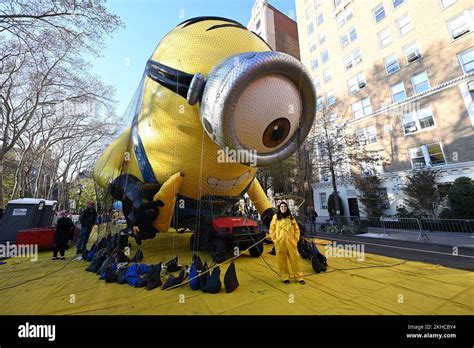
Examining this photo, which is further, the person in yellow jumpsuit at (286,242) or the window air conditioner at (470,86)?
the window air conditioner at (470,86)

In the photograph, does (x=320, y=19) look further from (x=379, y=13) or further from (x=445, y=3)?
(x=445, y=3)

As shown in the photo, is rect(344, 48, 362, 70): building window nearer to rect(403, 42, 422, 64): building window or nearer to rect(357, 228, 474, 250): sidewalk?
rect(403, 42, 422, 64): building window

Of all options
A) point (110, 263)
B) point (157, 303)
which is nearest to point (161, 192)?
point (110, 263)

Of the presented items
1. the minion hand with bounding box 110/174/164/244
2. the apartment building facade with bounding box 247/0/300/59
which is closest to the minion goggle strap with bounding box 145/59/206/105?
the minion hand with bounding box 110/174/164/244

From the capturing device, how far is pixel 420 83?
56.4 ft

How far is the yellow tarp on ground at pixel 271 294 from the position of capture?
116 inches

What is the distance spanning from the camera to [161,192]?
4.86m

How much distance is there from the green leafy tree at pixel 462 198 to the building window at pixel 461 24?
33.8 feet

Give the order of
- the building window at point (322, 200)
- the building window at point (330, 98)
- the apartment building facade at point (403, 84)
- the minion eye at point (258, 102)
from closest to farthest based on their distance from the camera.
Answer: the minion eye at point (258, 102)
the apartment building facade at point (403, 84)
the building window at point (322, 200)
the building window at point (330, 98)

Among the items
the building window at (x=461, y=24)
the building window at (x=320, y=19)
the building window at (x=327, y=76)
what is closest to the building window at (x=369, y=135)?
the building window at (x=461, y=24)

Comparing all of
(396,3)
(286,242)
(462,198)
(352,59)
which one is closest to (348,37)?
(352,59)

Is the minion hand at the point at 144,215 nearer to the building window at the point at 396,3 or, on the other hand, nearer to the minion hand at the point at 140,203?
the minion hand at the point at 140,203

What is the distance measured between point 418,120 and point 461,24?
663cm

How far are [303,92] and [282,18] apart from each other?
49.8 meters
